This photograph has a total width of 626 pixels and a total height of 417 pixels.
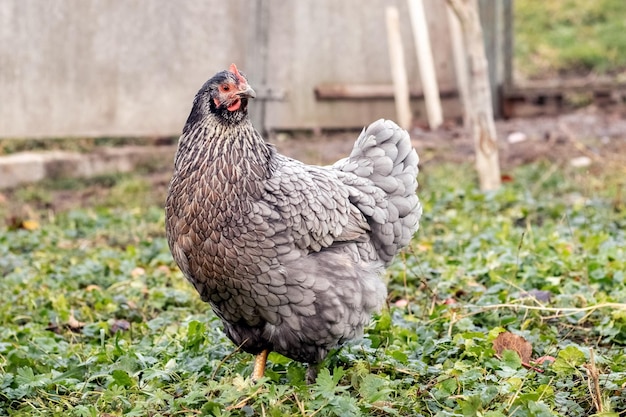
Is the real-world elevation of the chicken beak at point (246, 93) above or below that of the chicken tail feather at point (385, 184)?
above

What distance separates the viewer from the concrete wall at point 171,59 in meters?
8.32

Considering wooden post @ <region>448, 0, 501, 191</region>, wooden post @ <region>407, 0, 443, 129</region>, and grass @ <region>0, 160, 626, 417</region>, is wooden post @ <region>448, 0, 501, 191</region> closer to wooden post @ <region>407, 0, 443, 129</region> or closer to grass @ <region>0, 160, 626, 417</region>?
grass @ <region>0, 160, 626, 417</region>

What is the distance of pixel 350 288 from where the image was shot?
3.69m

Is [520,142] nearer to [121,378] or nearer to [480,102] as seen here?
[480,102]

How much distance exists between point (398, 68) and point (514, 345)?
6.12 meters

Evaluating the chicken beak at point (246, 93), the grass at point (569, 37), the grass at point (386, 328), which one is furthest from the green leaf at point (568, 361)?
the grass at point (569, 37)

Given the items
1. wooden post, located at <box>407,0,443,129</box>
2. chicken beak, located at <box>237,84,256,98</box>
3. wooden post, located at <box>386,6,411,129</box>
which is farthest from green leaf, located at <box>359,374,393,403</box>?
wooden post, located at <box>407,0,443,129</box>

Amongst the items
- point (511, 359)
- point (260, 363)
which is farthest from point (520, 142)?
point (260, 363)

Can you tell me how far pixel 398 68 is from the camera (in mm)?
9711

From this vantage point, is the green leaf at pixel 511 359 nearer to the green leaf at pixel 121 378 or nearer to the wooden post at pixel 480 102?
the green leaf at pixel 121 378

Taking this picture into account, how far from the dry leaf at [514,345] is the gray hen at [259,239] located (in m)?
0.55

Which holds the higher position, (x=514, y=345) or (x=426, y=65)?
(x=426, y=65)

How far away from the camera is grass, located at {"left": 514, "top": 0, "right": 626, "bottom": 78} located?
13.5 meters

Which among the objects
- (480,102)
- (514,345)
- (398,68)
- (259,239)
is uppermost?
(398,68)
